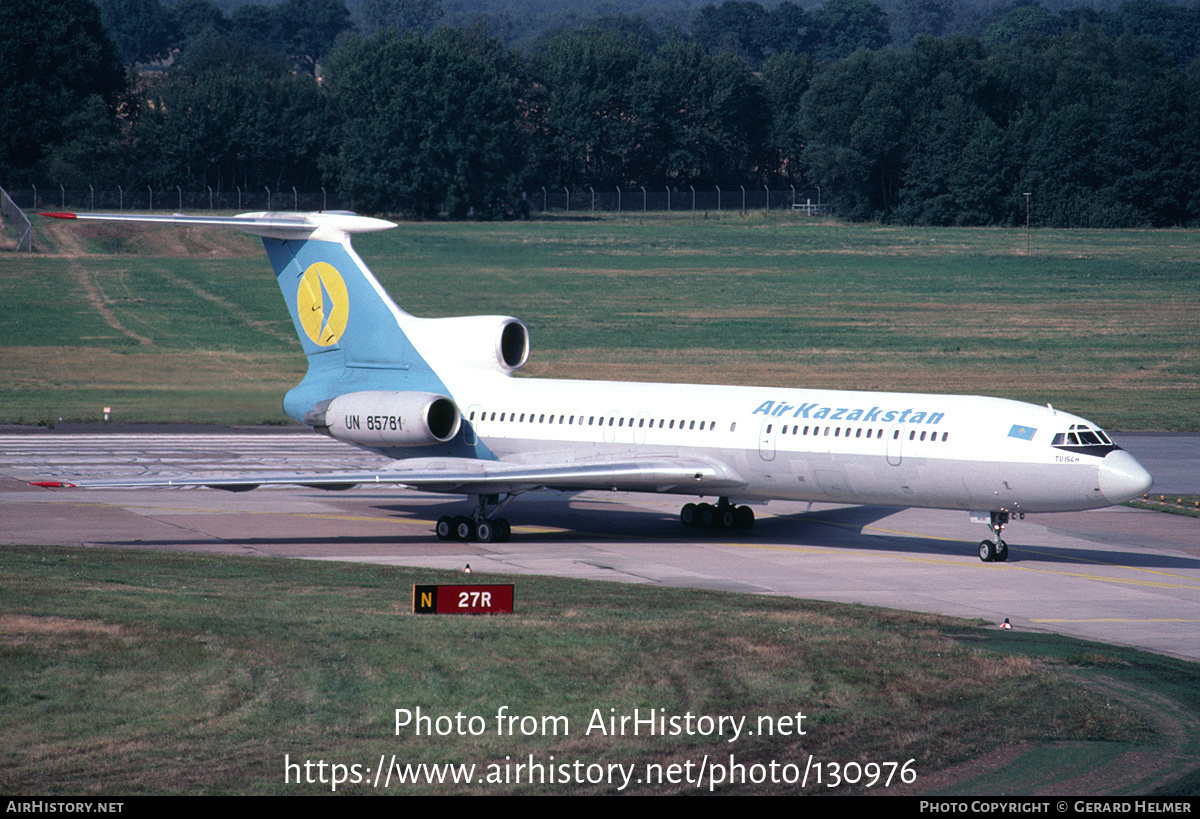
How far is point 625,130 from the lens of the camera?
14725 centimetres

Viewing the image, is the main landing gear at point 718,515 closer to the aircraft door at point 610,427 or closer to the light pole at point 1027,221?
the aircraft door at point 610,427

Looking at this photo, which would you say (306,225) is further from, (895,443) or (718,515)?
(895,443)

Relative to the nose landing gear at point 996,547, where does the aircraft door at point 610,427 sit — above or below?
above

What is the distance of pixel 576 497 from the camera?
126 ft

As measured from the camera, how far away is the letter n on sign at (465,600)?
2033cm

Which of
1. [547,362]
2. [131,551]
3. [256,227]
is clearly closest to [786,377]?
[547,362]

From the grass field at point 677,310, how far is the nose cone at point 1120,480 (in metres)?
23.0

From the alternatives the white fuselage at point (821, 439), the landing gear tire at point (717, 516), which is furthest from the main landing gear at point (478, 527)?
the landing gear tire at point (717, 516)

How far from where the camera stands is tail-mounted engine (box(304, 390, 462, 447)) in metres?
32.9

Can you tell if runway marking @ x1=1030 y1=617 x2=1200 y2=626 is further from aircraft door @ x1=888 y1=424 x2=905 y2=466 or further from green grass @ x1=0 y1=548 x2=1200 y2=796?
aircraft door @ x1=888 y1=424 x2=905 y2=466

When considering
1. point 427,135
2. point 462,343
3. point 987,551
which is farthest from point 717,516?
point 427,135

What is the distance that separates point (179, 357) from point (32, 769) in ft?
175
